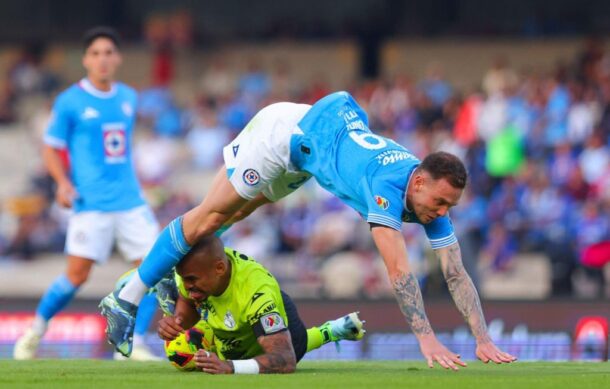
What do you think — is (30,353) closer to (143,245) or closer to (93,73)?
(143,245)

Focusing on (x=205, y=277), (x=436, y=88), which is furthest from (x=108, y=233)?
(x=436, y=88)

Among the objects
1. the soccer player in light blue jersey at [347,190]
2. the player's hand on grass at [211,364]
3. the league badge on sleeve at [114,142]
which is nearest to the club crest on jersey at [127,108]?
the league badge on sleeve at [114,142]

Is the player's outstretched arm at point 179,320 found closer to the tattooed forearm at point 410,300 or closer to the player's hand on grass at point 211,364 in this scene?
the player's hand on grass at point 211,364

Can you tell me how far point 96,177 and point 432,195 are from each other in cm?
457

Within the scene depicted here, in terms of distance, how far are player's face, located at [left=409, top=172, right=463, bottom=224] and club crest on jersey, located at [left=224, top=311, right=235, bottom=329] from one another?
1.37 metres

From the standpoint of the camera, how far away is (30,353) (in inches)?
479

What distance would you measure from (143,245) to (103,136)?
1042 millimetres

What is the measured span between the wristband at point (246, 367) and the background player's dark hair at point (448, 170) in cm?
164

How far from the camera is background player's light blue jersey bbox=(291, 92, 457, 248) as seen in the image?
859 centimetres

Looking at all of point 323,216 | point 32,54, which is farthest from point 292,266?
point 32,54

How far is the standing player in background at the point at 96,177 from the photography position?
12203mm

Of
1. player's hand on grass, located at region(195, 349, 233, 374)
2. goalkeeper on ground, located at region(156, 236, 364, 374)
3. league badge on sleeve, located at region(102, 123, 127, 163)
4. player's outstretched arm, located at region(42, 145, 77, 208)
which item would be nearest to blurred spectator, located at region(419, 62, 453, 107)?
league badge on sleeve, located at region(102, 123, 127, 163)

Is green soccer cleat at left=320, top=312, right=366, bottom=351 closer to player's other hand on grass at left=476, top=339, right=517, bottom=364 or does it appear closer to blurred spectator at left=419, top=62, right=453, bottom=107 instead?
player's other hand on grass at left=476, top=339, right=517, bottom=364

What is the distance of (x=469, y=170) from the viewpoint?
1925 cm
